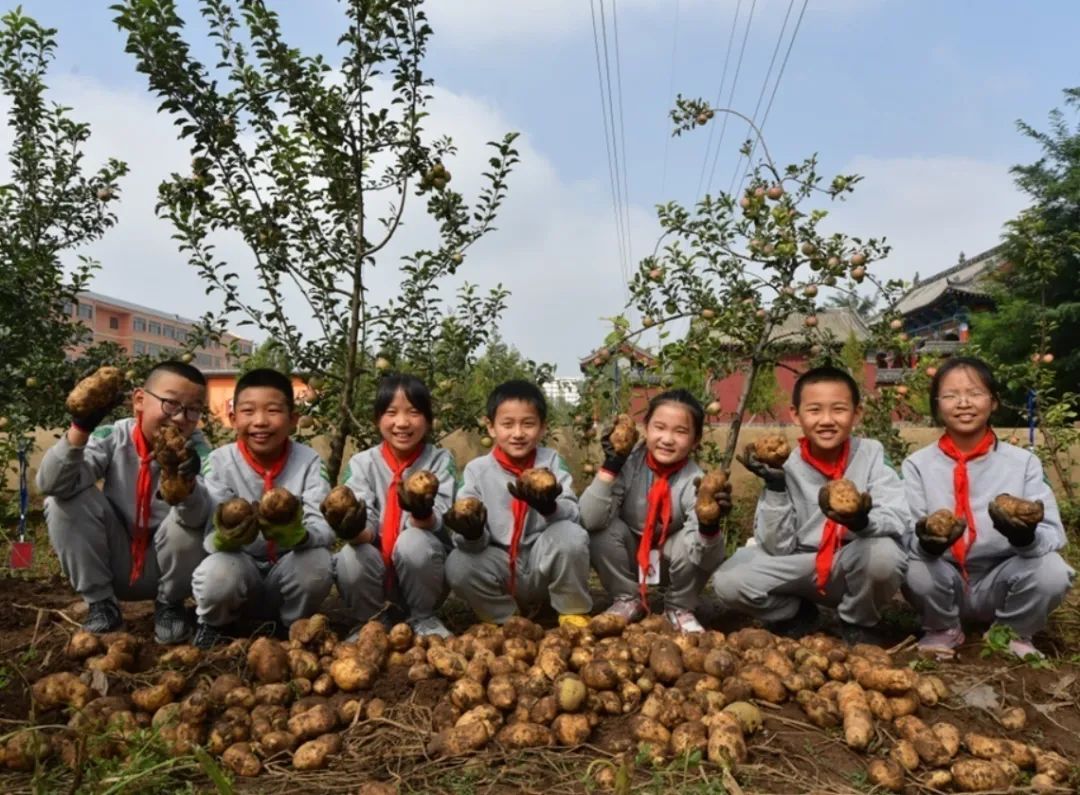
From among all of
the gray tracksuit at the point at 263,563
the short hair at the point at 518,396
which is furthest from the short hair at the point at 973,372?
the gray tracksuit at the point at 263,563

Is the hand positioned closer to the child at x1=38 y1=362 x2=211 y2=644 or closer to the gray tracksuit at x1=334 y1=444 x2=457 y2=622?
the gray tracksuit at x1=334 y1=444 x2=457 y2=622

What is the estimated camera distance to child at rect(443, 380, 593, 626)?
11.0 feet

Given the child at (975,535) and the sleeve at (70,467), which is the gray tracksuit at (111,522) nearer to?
the sleeve at (70,467)

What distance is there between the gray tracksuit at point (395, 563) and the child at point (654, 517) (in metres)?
0.67

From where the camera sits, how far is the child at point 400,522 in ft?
10.7

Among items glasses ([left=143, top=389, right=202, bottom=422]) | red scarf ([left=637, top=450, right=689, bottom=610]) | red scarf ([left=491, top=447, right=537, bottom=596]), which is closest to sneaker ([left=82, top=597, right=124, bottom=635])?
glasses ([left=143, top=389, right=202, bottom=422])

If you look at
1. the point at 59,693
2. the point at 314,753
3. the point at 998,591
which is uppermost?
the point at 998,591

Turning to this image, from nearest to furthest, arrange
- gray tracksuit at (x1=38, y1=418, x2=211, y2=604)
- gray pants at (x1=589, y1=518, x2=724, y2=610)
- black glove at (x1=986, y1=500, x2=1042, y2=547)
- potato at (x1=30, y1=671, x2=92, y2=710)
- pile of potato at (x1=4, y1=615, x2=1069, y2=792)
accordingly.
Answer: pile of potato at (x1=4, y1=615, x2=1069, y2=792), potato at (x1=30, y1=671, x2=92, y2=710), black glove at (x1=986, y1=500, x2=1042, y2=547), gray tracksuit at (x1=38, y1=418, x2=211, y2=604), gray pants at (x1=589, y1=518, x2=724, y2=610)

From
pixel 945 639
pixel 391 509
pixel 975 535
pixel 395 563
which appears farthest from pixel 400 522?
pixel 975 535

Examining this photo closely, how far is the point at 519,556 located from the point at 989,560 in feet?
6.48

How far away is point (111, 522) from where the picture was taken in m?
3.34

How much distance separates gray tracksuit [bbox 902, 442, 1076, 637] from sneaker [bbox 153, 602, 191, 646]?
2.93m

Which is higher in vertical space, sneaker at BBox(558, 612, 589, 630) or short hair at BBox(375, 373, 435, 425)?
short hair at BBox(375, 373, 435, 425)

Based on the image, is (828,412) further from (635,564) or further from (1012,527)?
(635,564)
